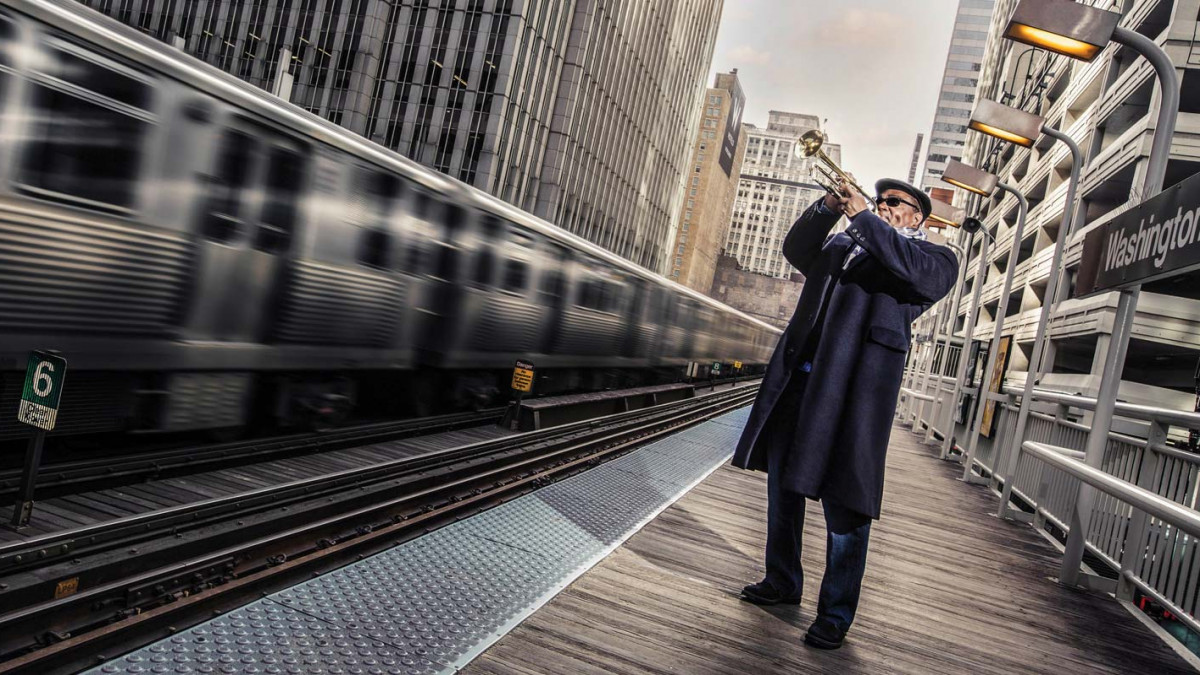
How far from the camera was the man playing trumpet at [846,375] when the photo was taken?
3.65 meters

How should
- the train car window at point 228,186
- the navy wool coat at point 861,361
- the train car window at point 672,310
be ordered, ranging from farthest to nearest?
the train car window at point 672,310
the train car window at point 228,186
the navy wool coat at point 861,361

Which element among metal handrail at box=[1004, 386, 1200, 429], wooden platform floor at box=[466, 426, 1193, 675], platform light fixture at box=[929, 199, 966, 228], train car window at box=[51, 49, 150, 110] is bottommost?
wooden platform floor at box=[466, 426, 1193, 675]

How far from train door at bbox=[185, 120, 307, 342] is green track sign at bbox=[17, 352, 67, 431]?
85.7 inches

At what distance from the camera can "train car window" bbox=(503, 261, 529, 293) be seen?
1235 cm

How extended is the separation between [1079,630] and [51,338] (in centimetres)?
637

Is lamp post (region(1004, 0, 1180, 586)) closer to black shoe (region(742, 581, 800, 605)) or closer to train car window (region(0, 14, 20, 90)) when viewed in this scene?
black shoe (region(742, 581, 800, 605))

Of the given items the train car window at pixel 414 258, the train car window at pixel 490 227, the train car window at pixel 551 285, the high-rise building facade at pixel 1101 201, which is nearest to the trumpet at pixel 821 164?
the train car window at pixel 414 258

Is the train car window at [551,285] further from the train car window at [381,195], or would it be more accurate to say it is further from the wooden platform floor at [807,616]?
the wooden platform floor at [807,616]

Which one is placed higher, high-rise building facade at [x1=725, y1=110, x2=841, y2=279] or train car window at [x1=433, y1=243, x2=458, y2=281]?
high-rise building facade at [x1=725, y1=110, x2=841, y2=279]

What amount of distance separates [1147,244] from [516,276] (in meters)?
8.90

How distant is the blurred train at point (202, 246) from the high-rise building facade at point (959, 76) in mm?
153942

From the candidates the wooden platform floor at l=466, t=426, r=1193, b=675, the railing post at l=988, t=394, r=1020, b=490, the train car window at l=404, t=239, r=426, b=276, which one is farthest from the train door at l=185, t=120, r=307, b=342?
the railing post at l=988, t=394, r=1020, b=490

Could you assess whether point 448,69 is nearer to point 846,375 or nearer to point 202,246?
point 202,246

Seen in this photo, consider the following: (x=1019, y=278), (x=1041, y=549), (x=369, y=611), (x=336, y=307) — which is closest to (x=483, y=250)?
(x=336, y=307)
